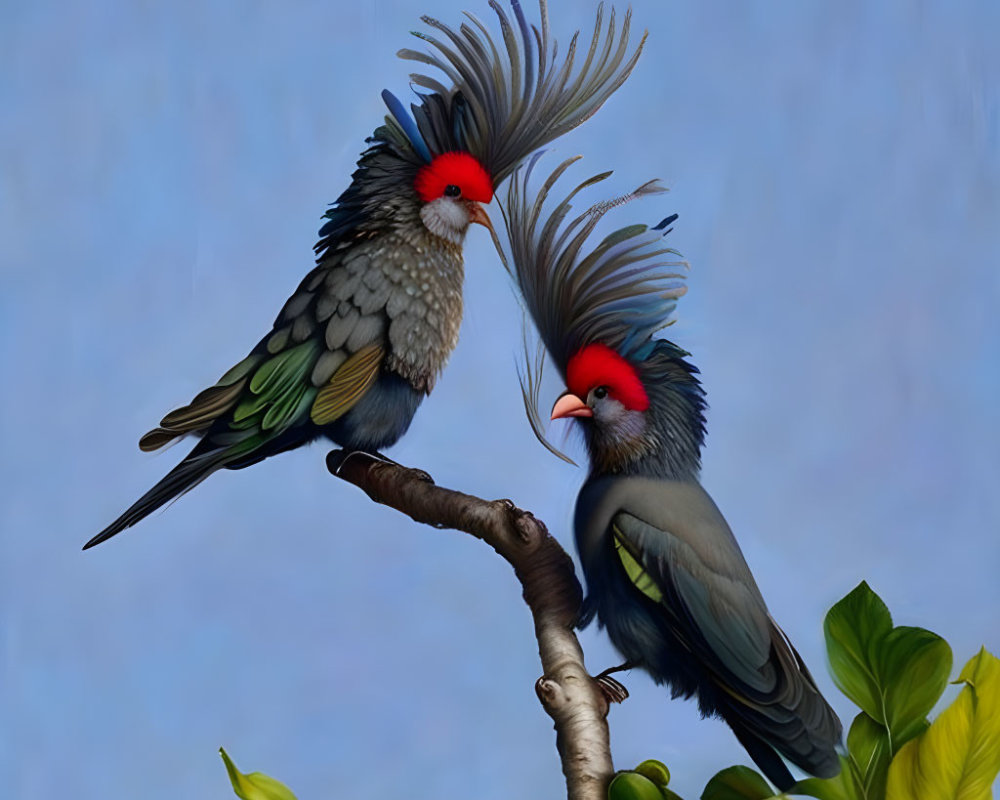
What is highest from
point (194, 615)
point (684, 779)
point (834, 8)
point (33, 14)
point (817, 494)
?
point (834, 8)

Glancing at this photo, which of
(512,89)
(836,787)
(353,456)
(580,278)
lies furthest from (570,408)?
(836,787)

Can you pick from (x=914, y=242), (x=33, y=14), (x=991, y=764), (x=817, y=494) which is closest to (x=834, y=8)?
(x=914, y=242)

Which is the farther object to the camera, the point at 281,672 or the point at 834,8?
the point at 834,8

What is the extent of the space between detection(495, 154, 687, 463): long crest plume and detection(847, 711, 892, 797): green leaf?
48 centimetres

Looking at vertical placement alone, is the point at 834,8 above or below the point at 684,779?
above

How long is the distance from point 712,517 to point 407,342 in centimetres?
43

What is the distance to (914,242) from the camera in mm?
1468

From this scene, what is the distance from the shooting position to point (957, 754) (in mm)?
1281

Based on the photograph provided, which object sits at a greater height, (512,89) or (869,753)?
(512,89)

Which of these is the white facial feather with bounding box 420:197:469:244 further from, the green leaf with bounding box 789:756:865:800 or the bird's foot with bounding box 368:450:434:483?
the green leaf with bounding box 789:756:865:800

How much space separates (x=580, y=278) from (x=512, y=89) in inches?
10.6

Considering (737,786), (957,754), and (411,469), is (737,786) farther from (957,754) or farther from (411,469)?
(411,469)

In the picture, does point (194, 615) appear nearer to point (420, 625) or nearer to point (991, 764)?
point (420, 625)

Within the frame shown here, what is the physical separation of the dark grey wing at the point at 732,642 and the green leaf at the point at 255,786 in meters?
0.47
